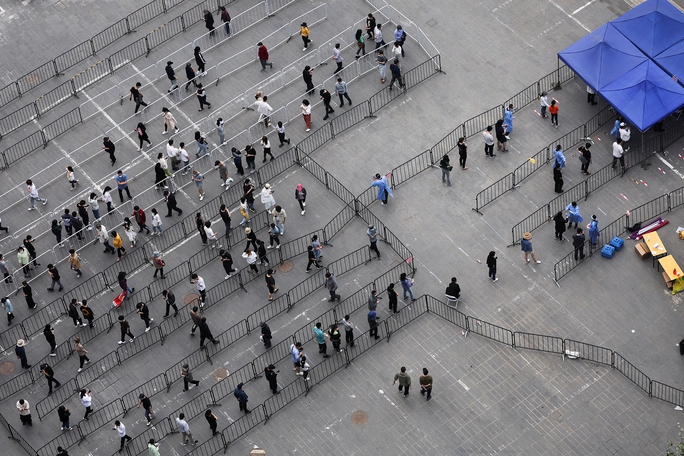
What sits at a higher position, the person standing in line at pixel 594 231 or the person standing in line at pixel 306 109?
the person standing in line at pixel 306 109

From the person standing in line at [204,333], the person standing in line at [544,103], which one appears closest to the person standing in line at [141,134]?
the person standing in line at [204,333]

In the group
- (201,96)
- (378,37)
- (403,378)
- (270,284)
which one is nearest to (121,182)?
(201,96)

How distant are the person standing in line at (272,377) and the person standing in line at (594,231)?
1248 cm

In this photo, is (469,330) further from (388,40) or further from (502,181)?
(388,40)

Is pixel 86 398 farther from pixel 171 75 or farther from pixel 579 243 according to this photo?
pixel 579 243

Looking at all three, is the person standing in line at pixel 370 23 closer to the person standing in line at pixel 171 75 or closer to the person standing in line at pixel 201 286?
the person standing in line at pixel 171 75

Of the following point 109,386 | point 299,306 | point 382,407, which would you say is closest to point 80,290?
point 109,386

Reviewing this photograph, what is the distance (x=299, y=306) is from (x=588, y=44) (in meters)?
15.8

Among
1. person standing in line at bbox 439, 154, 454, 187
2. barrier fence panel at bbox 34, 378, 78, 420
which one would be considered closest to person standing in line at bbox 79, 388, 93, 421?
barrier fence panel at bbox 34, 378, 78, 420

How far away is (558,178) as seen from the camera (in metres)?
50.5

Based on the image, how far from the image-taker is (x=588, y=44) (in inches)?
2098

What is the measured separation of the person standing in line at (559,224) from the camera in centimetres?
4881

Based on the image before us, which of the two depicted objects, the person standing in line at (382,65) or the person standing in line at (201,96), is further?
the person standing in line at (382,65)

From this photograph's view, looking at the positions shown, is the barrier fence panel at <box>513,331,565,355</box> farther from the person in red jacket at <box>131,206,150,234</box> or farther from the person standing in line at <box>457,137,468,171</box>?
the person in red jacket at <box>131,206,150,234</box>
